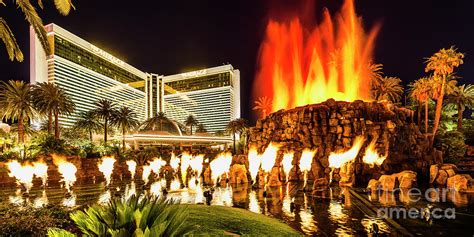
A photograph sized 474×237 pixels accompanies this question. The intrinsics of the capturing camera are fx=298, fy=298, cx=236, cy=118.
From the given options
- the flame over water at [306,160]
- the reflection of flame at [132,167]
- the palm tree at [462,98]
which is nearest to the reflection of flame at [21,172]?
the reflection of flame at [132,167]

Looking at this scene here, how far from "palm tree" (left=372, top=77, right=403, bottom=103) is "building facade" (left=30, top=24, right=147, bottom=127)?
7722cm

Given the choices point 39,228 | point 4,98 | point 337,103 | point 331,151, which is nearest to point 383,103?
point 337,103

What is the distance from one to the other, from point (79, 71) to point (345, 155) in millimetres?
116339

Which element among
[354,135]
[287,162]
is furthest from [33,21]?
[354,135]

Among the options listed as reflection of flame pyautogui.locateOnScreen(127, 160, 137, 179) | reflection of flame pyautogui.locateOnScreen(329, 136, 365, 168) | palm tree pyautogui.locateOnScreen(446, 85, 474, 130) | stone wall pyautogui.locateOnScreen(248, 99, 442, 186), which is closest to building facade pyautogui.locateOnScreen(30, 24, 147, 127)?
reflection of flame pyautogui.locateOnScreen(127, 160, 137, 179)

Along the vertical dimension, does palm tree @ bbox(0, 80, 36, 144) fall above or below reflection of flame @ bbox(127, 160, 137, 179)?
above

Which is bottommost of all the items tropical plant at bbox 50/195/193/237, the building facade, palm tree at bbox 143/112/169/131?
tropical plant at bbox 50/195/193/237

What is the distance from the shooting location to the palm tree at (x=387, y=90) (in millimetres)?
55250

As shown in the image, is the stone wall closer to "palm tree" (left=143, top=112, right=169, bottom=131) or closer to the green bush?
the green bush

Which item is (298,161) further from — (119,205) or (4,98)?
(4,98)

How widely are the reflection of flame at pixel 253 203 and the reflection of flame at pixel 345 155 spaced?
1416cm

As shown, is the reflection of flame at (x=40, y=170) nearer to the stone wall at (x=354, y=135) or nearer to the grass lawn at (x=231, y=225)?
the stone wall at (x=354, y=135)

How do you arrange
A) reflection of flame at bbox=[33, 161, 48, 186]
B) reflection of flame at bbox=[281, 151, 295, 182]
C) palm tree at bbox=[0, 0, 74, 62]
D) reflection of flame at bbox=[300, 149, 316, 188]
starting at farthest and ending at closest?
reflection of flame at bbox=[33, 161, 48, 186], reflection of flame at bbox=[300, 149, 316, 188], reflection of flame at bbox=[281, 151, 295, 182], palm tree at bbox=[0, 0, 74, 62]

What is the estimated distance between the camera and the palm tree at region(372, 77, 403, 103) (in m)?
55.2
